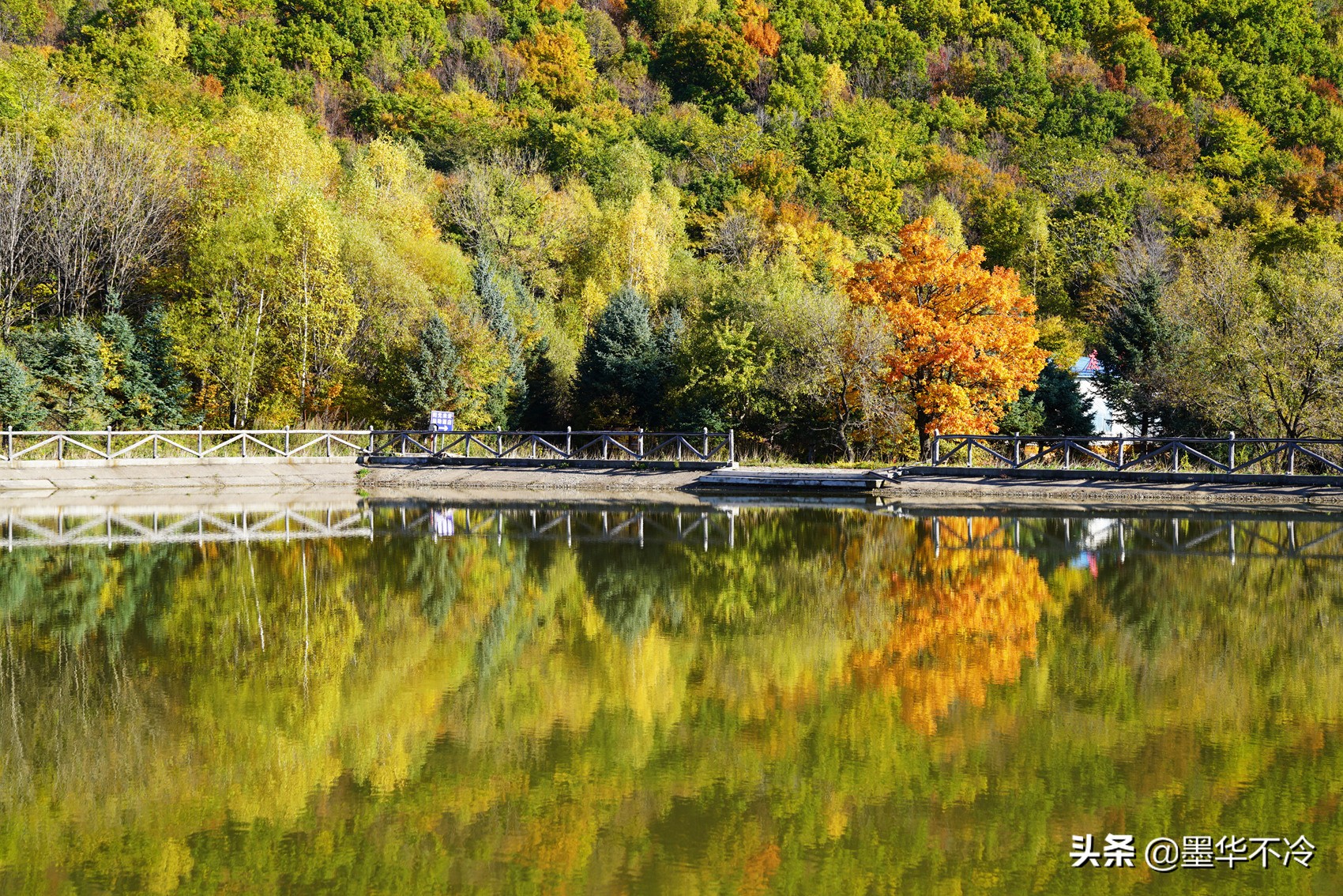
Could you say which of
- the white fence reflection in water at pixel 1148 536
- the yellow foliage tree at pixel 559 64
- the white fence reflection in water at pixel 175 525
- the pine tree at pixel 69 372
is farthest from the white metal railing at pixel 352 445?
the yellow foliage tree at pixel 559 64

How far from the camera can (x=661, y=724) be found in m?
10.3

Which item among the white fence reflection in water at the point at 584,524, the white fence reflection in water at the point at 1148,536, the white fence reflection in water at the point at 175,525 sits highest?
the white fence reflection in water at the point at 1148,536

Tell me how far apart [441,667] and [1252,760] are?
7.22 m

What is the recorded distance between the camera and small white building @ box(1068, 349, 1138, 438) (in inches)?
1881

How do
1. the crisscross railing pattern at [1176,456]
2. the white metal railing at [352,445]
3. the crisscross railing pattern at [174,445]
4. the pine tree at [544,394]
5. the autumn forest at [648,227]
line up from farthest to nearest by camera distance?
the pine tree at [544,394] < the autumn forest at [648,227] < the white metal railing at [352,445] < the crisscross railing pattern at [174,445] < the crisscross railing pattern at [1176,456]

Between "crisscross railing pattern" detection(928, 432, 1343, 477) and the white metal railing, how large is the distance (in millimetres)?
7088

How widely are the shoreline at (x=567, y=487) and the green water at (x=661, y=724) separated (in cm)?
1075

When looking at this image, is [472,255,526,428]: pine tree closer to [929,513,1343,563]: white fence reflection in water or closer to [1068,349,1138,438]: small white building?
[1068,349,1138,438]: small white building

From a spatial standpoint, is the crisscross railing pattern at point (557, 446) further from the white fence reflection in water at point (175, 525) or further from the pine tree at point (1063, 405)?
the pine tree at point (1063, 405)

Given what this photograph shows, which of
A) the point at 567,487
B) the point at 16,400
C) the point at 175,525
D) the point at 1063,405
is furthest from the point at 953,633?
the point at 1063,405

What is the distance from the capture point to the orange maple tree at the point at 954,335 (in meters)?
36.9

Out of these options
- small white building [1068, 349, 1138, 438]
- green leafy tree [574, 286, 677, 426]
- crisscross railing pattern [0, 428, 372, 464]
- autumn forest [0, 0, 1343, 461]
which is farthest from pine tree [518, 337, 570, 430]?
small white building [1068, 349, 1138, 438]

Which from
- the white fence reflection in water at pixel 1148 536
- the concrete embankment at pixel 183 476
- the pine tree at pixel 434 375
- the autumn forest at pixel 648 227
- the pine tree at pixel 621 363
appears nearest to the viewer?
the white fence reflection in water at pixel 1148 536

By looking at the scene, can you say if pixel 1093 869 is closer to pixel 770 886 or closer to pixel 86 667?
pixel 770 886
